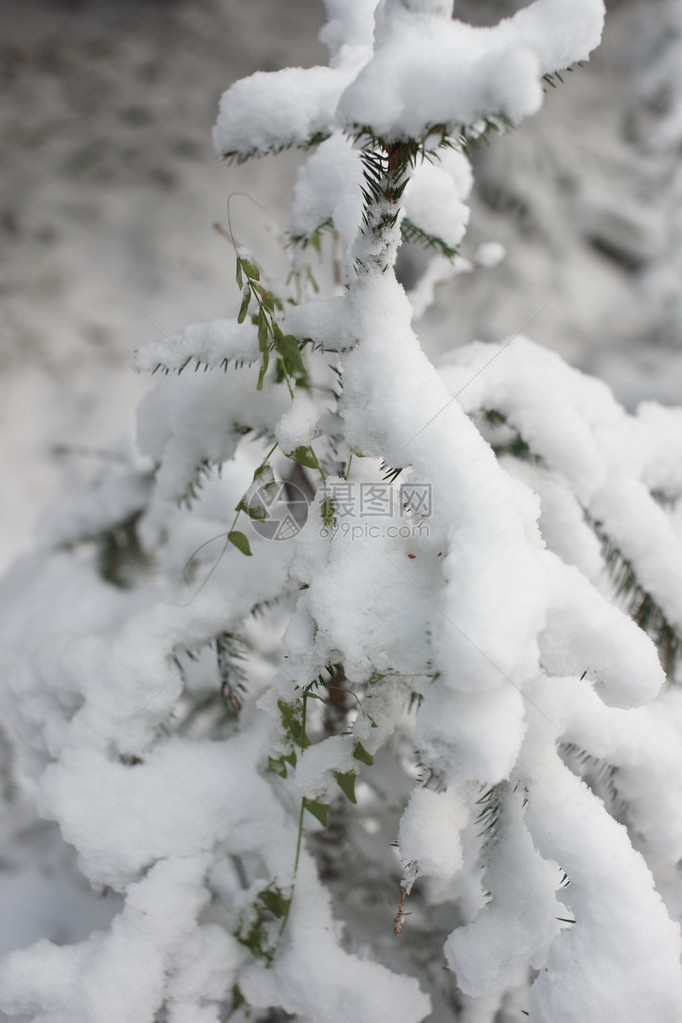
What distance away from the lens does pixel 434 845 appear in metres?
0.53

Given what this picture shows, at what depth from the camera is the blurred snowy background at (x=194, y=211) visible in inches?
72.8

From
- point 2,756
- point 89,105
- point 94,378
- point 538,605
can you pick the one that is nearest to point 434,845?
point 538,605

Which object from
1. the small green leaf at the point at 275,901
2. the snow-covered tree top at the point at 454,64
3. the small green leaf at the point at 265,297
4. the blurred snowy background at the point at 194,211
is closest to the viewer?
the snow-covered tree top at the point at 454,64

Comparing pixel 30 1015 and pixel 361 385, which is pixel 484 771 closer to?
pixel 361 385

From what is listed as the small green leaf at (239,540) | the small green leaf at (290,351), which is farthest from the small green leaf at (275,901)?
the small green leaf at (290,351)

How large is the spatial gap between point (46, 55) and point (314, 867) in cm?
208

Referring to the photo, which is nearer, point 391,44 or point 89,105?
point 391,44

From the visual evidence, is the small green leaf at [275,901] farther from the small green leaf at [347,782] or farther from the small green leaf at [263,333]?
the small green leaf at [263,333]

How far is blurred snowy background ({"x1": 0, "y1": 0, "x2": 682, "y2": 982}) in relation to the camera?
1850 millimetres

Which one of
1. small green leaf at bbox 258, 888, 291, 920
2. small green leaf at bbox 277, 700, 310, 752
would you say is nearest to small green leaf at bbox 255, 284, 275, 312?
small green leaf at bbox 277, 700, 310, 752

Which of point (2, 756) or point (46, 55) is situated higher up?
point (46, 55)

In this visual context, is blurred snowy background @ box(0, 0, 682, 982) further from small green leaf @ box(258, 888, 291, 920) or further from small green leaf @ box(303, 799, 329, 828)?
small green leaf @ box(303, 799, 329, 828)

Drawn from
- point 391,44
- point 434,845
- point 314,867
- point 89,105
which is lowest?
point 314,867

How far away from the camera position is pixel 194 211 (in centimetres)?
194
